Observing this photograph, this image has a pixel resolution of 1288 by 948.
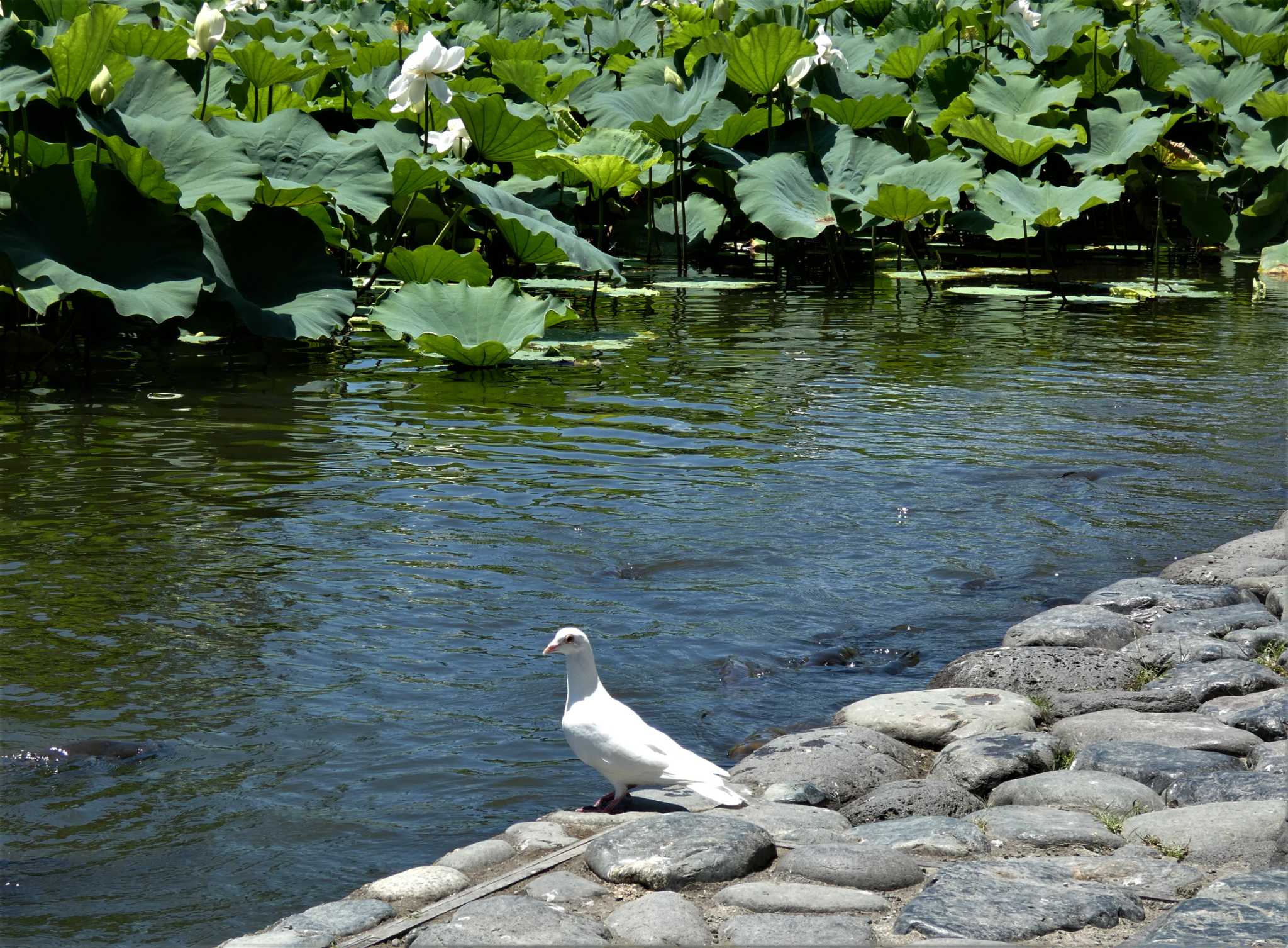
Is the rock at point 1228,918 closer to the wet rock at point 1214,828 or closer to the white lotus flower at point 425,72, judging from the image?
the wet rock at point 1214,828

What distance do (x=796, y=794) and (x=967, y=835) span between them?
519 mm

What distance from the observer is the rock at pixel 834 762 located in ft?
12.0

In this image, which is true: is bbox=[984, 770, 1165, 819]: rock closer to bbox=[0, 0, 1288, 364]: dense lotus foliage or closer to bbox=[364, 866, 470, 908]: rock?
bbox=[364, 866, 470, 908]: rock

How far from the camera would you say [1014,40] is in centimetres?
1803

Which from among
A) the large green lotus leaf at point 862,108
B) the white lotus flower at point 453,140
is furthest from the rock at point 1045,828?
the large green lotus leaf at point 862,108

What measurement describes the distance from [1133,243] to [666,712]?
14286mm

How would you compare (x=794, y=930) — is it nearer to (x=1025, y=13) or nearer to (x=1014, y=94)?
(x=1014, y=94)

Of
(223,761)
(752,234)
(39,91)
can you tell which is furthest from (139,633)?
(752,234)

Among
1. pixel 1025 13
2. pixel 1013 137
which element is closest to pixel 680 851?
pixel 1013 137

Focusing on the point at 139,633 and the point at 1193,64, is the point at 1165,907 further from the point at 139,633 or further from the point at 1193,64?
the point at 1193,64

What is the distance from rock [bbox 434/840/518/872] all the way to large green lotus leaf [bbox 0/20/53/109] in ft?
19.8

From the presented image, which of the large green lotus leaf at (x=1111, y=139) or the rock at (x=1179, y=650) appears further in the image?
the large green lotus leaf at (x=1111, y=139)

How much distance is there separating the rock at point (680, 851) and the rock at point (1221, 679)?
66.1 inches

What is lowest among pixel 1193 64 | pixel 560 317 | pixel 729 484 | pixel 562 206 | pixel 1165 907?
pixel 1165 907
